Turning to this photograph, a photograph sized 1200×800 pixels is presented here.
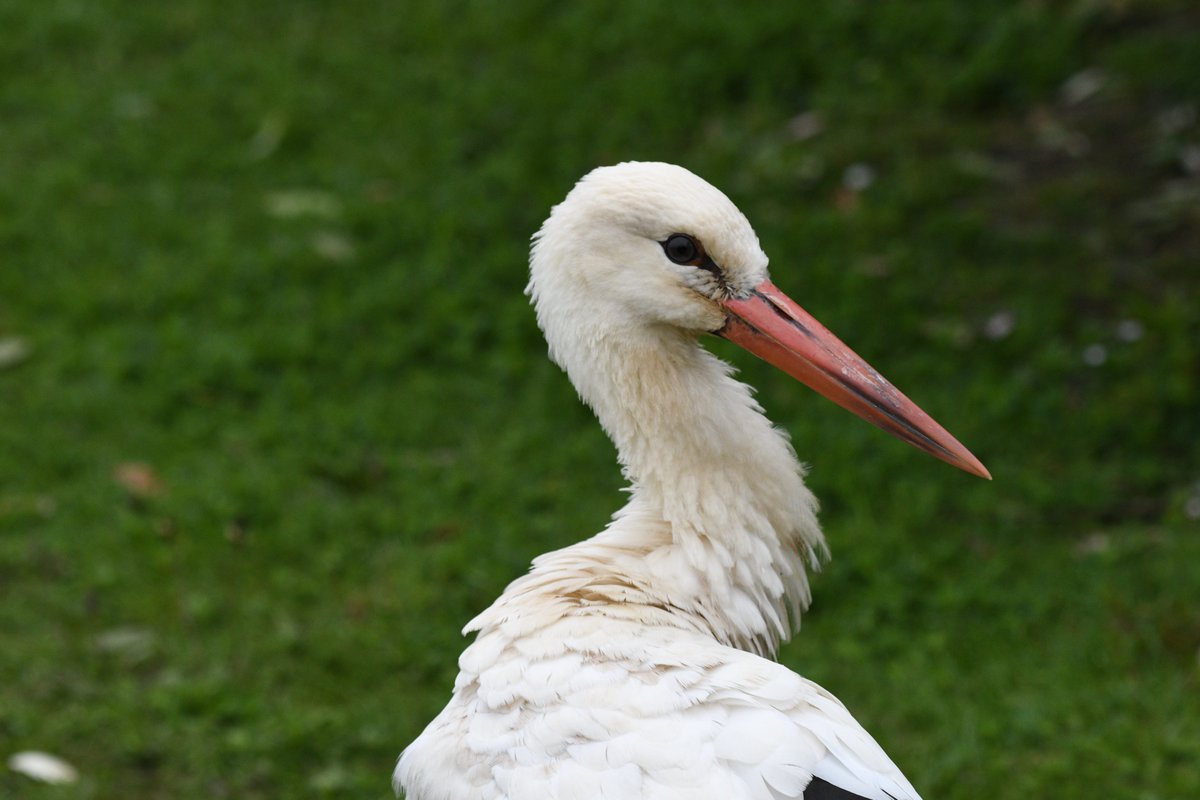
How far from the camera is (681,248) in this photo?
2.76 m

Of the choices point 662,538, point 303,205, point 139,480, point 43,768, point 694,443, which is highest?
point 303,205

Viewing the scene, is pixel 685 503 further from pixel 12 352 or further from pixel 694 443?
pixel 12 352

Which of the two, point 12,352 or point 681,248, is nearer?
point 681,248

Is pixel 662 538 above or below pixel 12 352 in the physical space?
below

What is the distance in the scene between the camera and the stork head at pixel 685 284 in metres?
2.73

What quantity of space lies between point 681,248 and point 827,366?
0.36 m

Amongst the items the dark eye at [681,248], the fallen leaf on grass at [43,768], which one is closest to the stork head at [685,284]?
the dark eye at [681,248]

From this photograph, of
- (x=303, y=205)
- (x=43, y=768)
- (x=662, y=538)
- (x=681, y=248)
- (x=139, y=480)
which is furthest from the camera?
(x=303, y=205)

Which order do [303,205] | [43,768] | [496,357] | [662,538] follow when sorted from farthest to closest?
[303,205] → [496,357] → [43,768] → [662,538]

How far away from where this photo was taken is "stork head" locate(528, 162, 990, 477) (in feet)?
8.97

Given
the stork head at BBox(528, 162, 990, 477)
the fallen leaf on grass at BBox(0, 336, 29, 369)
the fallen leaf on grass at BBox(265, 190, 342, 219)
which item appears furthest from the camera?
the fallen leaf on grass at BBox(265, 190, 342, 219)

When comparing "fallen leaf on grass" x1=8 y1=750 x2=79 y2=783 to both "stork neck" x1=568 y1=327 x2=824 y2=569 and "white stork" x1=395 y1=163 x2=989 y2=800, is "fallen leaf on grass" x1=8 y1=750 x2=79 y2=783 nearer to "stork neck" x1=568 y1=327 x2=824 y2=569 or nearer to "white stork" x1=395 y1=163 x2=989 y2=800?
"white stork" x1=395 y1=163 x2=989 y2=800

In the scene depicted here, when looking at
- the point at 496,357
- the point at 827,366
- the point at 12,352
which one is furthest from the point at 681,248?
the point at 12,352

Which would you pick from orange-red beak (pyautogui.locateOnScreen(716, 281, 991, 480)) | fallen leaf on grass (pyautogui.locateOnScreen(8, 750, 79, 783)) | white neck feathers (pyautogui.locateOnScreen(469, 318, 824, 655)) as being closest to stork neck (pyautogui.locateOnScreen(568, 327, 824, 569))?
white neck feathers (pyautogui.locateOnScreen(469, 318, 824, 655))
